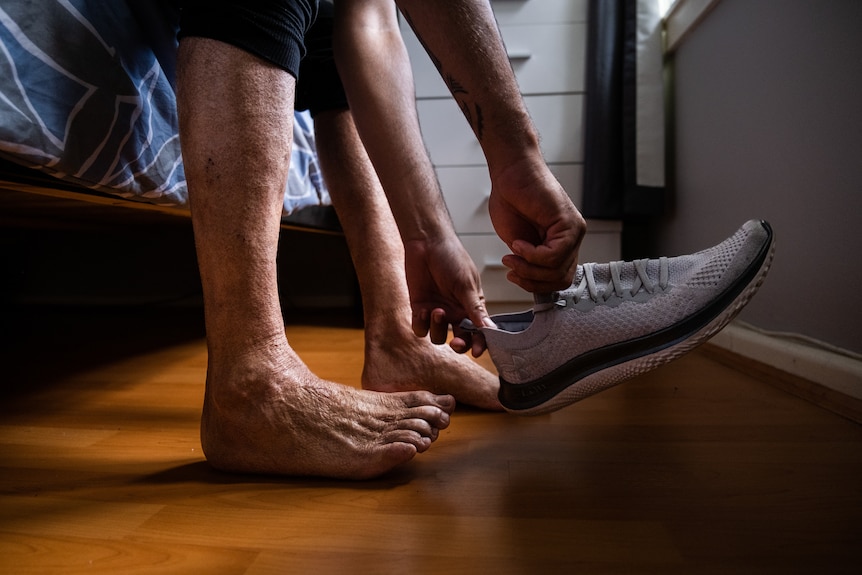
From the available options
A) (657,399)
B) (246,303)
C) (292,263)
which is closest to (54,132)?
(246,303)

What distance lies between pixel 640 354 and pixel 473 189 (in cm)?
120

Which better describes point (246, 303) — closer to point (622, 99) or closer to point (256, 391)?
point (256, 391)

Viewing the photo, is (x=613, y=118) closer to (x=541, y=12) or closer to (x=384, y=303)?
(x=541, y=12)

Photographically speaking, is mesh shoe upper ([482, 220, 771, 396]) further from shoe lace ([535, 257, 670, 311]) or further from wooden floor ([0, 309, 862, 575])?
wooden floor ([0, 309, 862, 575])

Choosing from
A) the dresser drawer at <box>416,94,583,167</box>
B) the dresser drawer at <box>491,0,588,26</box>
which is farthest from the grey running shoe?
the dresser drawer at <box>491,0,588,26</box>

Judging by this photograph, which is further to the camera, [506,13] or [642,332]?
[506,13]

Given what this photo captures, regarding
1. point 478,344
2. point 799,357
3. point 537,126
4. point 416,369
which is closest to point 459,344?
point 478,344

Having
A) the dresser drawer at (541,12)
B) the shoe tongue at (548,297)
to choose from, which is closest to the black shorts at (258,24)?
the shoe tongue at (548,297)

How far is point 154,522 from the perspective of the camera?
0.49m

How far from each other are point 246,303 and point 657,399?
0.62 meters

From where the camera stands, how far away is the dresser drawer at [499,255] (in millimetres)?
1708

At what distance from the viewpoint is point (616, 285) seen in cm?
63

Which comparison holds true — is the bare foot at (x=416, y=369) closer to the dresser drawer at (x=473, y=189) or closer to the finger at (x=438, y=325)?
the finger at (x=438, y=325)

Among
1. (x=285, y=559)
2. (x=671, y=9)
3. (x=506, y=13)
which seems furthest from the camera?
(x=506, y=13)
